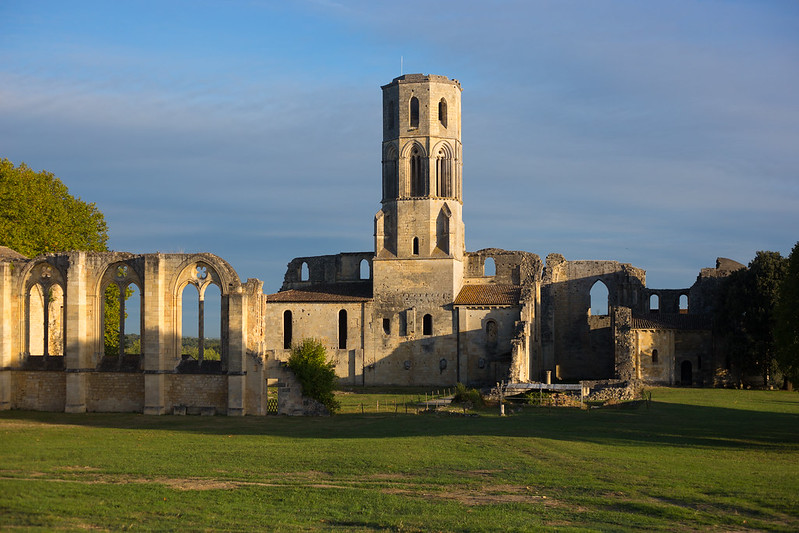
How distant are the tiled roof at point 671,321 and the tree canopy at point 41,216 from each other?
32.1 meters

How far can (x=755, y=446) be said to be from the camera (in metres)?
27.4

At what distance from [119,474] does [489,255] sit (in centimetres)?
4112

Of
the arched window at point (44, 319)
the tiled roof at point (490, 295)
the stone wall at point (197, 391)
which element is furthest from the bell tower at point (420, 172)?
the stone wall at point (197, 391)

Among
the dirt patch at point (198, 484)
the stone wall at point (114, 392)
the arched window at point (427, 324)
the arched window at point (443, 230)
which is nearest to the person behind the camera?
the dirt patch at point (198, 484)

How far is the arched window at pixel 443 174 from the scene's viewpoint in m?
57.0

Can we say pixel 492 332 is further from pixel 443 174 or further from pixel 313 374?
pixel 313 374

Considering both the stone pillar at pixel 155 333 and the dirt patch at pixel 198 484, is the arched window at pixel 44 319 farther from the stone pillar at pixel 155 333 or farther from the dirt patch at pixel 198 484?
the dirt patch at pixel 198 484

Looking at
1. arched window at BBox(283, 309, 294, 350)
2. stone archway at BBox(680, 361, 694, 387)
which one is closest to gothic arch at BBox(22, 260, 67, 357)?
→ arched window at BBox(283, 309, 294, 350)

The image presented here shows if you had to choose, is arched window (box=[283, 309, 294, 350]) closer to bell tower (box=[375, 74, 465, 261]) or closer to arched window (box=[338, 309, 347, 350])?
arched window (box=[338, 309, 347, 350])

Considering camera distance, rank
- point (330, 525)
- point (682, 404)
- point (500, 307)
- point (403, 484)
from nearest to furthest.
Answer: point (330, 525) < point (403, 484) < point (682, 404) < point (500, 307)

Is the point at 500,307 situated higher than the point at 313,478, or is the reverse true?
the point at 500,307

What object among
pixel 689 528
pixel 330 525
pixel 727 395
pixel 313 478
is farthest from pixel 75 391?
pixel 727 395

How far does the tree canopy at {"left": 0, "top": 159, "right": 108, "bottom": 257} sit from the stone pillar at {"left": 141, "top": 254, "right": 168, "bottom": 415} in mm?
12543

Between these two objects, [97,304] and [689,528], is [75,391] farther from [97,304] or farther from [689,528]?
[689,528]
